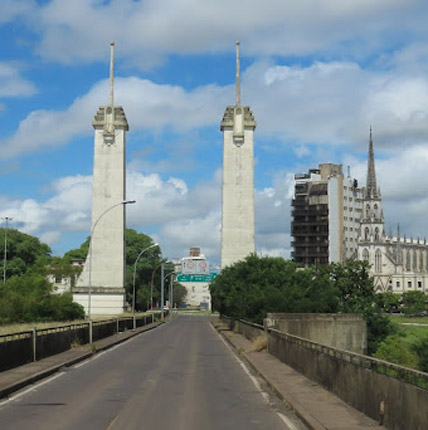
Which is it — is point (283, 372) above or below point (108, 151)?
below

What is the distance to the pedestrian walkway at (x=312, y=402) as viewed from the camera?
11969 millimetres

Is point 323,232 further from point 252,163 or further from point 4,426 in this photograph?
point 4,426

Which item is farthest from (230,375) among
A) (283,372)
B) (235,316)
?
(235,316)

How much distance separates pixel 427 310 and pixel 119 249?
10154 centimetres

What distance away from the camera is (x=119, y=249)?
88.1 metres

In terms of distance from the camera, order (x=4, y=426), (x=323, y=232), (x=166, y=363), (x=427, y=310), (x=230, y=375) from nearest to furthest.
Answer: (x=4, y=426)
(x=230, y=375)
(x=166, y=363)
(x=427, y=310)
(x=323, y=232)

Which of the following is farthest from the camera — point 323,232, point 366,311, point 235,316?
point 323,232

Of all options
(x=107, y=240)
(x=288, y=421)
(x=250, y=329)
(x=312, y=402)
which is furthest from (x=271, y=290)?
(x=107, y=240)

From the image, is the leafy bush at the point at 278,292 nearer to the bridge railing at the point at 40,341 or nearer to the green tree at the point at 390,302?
the bridge railing at the point at 40,341

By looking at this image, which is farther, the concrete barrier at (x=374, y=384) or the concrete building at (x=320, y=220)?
the concrete building at (x=320, y=220)

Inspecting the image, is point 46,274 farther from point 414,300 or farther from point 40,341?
point 414,300

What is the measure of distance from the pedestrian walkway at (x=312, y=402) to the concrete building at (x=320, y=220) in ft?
554

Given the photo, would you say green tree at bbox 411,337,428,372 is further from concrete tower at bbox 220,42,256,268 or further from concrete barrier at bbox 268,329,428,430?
concrete barrier at bbox 268,329,428,430

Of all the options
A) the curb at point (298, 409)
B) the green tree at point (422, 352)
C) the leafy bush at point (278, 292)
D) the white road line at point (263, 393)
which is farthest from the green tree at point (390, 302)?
the curb at point (298, 409)
